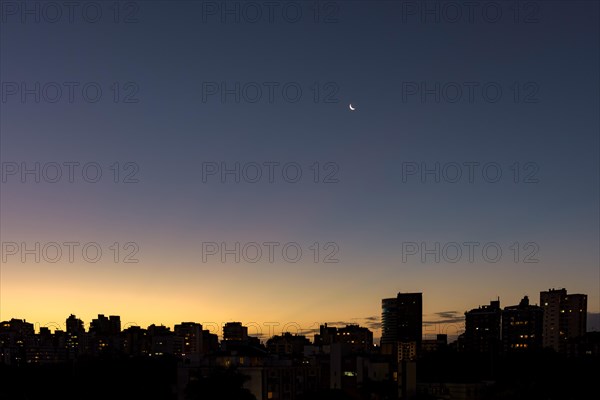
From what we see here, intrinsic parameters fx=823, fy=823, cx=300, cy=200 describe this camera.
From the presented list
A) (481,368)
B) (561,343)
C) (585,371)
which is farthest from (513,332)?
(585,371)

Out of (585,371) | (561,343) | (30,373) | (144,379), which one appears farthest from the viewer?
(561,343)

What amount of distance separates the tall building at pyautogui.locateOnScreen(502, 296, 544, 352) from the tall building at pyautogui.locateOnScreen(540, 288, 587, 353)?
6.67ft

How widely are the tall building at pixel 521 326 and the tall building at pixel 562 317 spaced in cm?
203

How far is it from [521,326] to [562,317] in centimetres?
961

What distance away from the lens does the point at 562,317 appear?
554ft

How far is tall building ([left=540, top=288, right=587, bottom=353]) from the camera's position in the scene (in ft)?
548

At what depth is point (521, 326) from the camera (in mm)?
175250

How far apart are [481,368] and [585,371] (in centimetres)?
1792

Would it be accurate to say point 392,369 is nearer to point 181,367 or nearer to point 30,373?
point 181,367

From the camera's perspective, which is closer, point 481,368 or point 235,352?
point 235,352

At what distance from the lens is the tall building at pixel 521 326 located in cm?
17338

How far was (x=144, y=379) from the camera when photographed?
2963 inches

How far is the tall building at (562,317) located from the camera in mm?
167000

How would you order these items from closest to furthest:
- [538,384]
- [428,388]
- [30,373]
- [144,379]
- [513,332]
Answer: [538,384] → [428,388] → [144,379] → [30,373] → [513,332]
